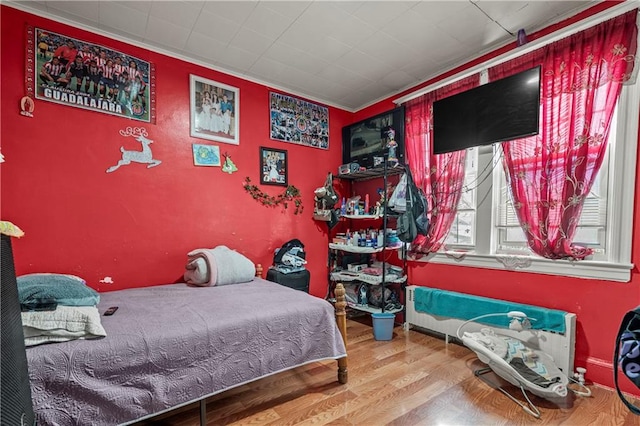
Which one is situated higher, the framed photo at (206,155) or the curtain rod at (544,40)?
the curtain rod at (544,40)

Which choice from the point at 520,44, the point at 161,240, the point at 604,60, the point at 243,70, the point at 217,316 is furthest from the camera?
the point at 243,70

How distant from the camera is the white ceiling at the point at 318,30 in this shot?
208cm

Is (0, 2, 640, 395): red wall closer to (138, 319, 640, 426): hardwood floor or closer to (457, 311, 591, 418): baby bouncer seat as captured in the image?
(457, 311, 591, 418): baby bouncer seat

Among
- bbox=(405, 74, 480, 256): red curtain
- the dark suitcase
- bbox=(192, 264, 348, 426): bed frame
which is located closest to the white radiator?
bbox=(405, 74, 480, 256): red curtain

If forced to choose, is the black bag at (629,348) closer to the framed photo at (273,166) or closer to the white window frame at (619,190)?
the white window frame at (619,190)

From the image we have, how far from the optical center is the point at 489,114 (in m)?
2.49

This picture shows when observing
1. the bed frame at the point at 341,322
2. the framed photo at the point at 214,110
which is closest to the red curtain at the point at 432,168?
the bed frame at the point at 341,322

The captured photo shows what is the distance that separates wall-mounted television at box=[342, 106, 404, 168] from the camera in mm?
3266

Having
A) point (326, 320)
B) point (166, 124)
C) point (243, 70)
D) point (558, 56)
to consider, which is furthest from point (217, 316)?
point (558, 56)

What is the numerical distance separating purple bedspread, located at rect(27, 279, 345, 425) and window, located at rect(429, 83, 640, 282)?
1654 mm

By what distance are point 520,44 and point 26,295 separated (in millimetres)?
3715

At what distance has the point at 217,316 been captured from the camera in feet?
5.62

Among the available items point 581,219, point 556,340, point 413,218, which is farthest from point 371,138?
point 556,340

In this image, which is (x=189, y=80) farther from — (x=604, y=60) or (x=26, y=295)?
(x=604, y=60)
